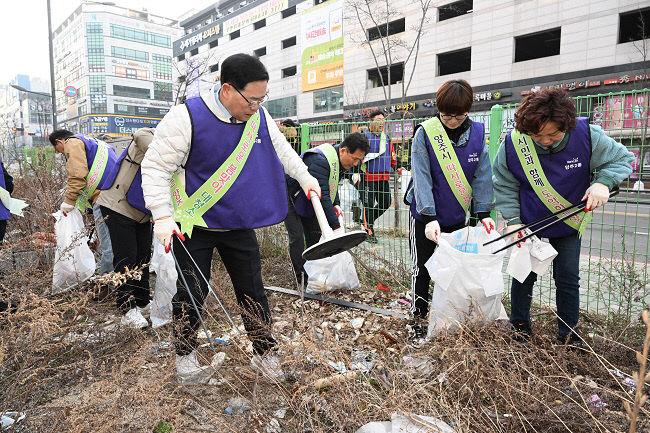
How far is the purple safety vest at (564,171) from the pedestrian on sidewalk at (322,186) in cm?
127

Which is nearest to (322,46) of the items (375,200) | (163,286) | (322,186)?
(375,200)

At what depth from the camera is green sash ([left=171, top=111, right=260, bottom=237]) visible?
7.21 ft

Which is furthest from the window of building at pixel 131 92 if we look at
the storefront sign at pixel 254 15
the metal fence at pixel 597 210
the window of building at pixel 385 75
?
the metal fence at pixel 597 210

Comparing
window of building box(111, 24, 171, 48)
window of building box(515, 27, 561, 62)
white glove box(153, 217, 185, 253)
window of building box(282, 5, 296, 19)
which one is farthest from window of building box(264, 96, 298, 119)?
window of building box(111, 24, 171, 48)

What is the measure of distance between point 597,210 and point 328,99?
28.8 meters

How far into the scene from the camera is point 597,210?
12.9 feet

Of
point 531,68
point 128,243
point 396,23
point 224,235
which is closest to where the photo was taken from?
point 224,235

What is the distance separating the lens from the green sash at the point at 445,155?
2605mm

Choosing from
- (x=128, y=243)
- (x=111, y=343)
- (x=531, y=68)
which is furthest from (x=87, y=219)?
(x=531, y=68)

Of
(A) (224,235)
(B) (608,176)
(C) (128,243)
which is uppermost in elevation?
(B) (608,176)

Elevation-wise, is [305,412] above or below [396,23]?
below

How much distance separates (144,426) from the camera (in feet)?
5.27

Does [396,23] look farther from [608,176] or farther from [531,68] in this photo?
[608,176]

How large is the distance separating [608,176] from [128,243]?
3305 mm
